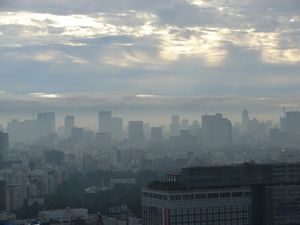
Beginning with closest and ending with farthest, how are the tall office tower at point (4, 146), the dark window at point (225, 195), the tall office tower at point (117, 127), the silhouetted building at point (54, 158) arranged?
the dark window at point (225, 195)
the silhouetted building at point (54, 158)
the tall office tower at point (4, 146)
the tall office tower at point (117, 127)

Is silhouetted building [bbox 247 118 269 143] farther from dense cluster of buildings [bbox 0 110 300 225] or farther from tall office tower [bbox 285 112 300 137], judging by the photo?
tall office tower [bbox 285 112 300 137]

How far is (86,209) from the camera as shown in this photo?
582 inches

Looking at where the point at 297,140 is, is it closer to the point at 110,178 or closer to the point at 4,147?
the point at 110,178

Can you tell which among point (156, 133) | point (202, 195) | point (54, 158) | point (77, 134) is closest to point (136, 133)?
point (156, 133)

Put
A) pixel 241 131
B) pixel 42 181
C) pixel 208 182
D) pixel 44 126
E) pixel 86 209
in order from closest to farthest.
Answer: pixel 208 182 → pixel 86 209 → pixel 42 181 → pixel 241 131 → pixel 44 126

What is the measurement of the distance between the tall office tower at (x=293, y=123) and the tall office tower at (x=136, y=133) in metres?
11.0

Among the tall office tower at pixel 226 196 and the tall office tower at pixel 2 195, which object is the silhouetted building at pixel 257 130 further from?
the tall office tower at pixel 226 196

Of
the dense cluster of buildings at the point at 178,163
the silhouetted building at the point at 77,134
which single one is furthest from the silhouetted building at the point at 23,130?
the silhouetted building at the point at 77,134

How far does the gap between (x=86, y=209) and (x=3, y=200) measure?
355 centimetres

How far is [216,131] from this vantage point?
31609mm

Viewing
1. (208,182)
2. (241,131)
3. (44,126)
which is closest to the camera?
(208,182)

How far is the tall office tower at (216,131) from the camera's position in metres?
30.5

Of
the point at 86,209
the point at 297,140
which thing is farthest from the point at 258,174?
the point at 297,140

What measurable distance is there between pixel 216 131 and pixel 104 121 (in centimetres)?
966
